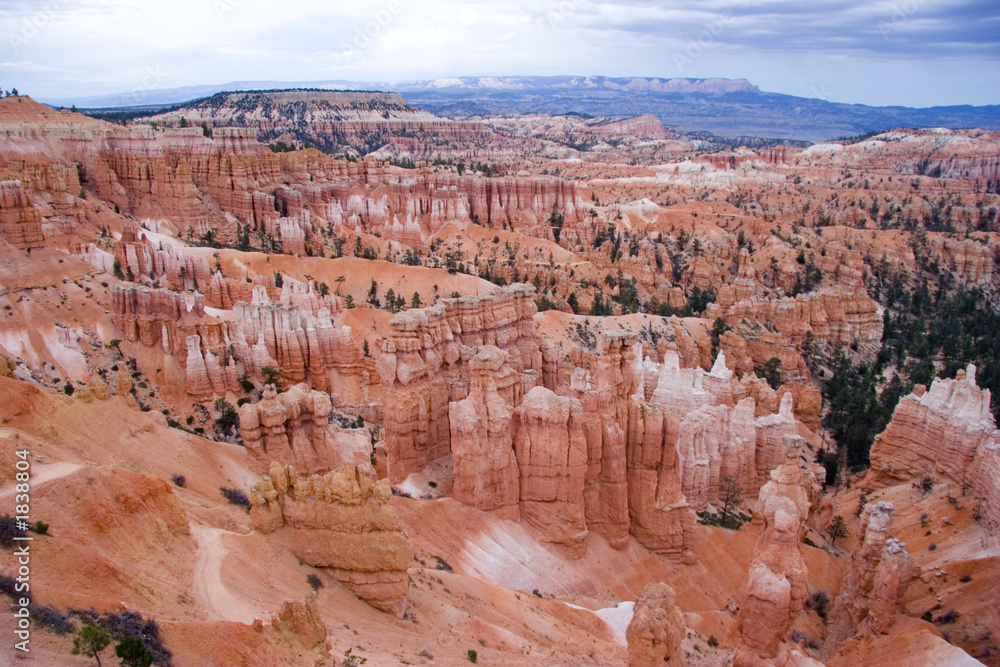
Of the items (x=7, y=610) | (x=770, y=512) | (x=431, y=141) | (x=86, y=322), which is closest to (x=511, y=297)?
(x=770, y=512)

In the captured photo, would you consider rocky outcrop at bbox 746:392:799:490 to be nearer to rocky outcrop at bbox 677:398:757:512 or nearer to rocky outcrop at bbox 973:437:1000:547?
rocky outcrop at bbox 677:398:757:512

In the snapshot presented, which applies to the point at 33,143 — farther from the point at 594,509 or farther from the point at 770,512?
the point at 770,512

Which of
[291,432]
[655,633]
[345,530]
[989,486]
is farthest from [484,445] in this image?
[989,486]

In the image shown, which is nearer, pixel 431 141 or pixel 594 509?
pixel 594 509

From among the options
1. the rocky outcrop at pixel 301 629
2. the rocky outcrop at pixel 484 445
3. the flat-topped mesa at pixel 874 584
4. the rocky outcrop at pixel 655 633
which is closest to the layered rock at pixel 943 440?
the flat-topped mesa at pixel 874 584

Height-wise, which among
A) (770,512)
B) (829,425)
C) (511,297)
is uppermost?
(511,297)

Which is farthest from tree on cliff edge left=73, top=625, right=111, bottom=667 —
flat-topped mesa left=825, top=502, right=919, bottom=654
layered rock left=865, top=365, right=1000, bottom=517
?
layered rock left=865, top=365, right=1000, bottom=517
